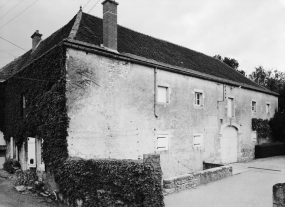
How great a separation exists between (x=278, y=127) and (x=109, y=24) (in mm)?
18383

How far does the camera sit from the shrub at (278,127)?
2159 cm

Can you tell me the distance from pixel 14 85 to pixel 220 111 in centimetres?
1334

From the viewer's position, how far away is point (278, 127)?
21766 millimetres

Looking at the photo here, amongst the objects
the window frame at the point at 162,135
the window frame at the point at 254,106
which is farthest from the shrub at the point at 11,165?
the window frame at the point at 254,106

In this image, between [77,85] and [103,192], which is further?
[77,85]

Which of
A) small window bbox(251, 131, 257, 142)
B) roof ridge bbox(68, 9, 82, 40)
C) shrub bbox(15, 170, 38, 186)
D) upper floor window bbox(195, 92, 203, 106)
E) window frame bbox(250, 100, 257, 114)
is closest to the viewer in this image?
roof ridge bbox(68, 9, 82, 40)

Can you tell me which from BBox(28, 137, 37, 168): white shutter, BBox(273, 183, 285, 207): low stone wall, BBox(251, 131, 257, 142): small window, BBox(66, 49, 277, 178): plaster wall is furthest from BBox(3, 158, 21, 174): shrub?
BBox(251, 131, 257, 142): small window

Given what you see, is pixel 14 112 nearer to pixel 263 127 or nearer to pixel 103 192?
pixel 103 192

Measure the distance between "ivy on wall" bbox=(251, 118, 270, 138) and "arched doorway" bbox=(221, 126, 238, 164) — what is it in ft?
8.56

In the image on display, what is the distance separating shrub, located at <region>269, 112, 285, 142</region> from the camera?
21.6 m

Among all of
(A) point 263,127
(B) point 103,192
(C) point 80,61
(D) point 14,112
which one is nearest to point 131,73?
(C) point 80,61

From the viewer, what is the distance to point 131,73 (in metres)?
11.6

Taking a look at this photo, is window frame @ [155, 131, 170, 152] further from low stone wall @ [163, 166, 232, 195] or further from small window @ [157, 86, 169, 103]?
low stone wall @ [163, 166, 232, 195]

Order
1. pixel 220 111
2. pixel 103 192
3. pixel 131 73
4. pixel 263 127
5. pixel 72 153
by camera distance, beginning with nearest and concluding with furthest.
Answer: pixel 103 192 < pixel 72 153 < pixel 131 73 < pixel 220 111 < pixel 263 127
